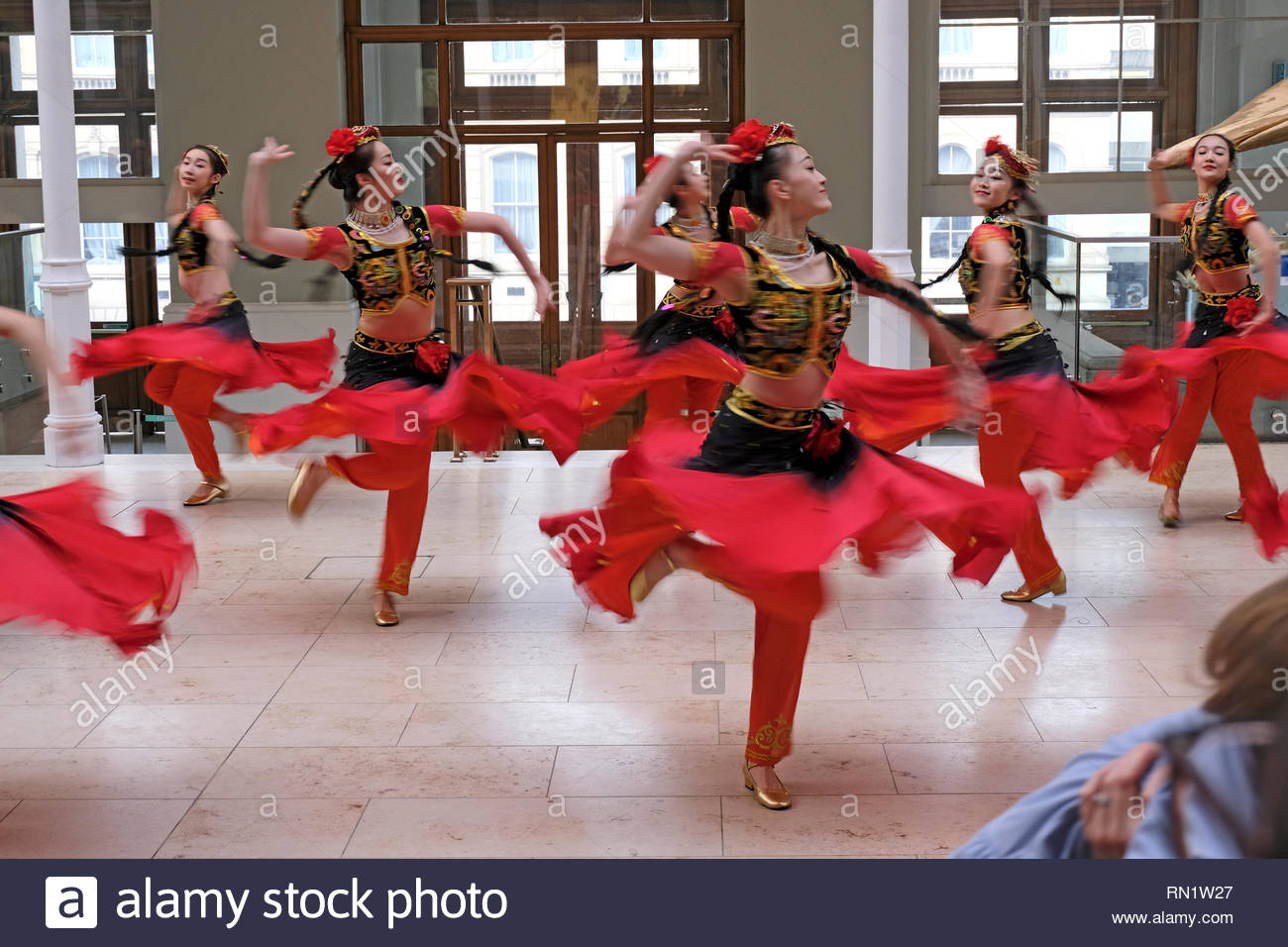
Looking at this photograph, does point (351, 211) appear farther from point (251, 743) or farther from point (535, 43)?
point (535, 43)

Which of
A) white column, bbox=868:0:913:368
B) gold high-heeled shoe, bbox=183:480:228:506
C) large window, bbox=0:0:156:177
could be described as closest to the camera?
gold high-heeled shoe, bbox=183:480:228:506

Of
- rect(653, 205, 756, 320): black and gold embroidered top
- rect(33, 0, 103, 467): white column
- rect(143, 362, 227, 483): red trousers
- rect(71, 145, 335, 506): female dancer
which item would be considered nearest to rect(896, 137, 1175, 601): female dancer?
rect(653, 205, 756, 320): black and gold embroidered top

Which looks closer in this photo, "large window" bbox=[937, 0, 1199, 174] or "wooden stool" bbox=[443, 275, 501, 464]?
"wooden stool" bbox=[443, 275, 501, 464]

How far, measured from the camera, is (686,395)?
6.62 metres

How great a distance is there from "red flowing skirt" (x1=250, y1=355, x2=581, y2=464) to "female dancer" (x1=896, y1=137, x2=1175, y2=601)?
3.85ft

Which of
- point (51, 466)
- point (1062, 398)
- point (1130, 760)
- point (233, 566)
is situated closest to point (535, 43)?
point (51, 466)

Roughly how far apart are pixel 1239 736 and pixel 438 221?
4425mm

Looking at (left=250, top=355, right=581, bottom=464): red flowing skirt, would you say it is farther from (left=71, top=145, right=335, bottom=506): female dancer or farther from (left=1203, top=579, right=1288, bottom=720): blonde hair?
(left=1203, top=579, right=1288, bottom=720): blonde hair

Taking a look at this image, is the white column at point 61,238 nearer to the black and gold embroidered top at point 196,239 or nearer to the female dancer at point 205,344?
the female dancer at point 205,344

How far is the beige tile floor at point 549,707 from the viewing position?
3.88 metres

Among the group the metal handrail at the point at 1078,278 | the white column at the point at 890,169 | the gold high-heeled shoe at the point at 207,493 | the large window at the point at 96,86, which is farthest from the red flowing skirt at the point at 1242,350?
the large window at the point at 96,86

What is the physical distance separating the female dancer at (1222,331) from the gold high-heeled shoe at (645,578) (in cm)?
310

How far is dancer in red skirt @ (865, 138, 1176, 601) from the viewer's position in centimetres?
561

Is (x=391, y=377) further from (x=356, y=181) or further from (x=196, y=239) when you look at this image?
(x=196, y=239)
